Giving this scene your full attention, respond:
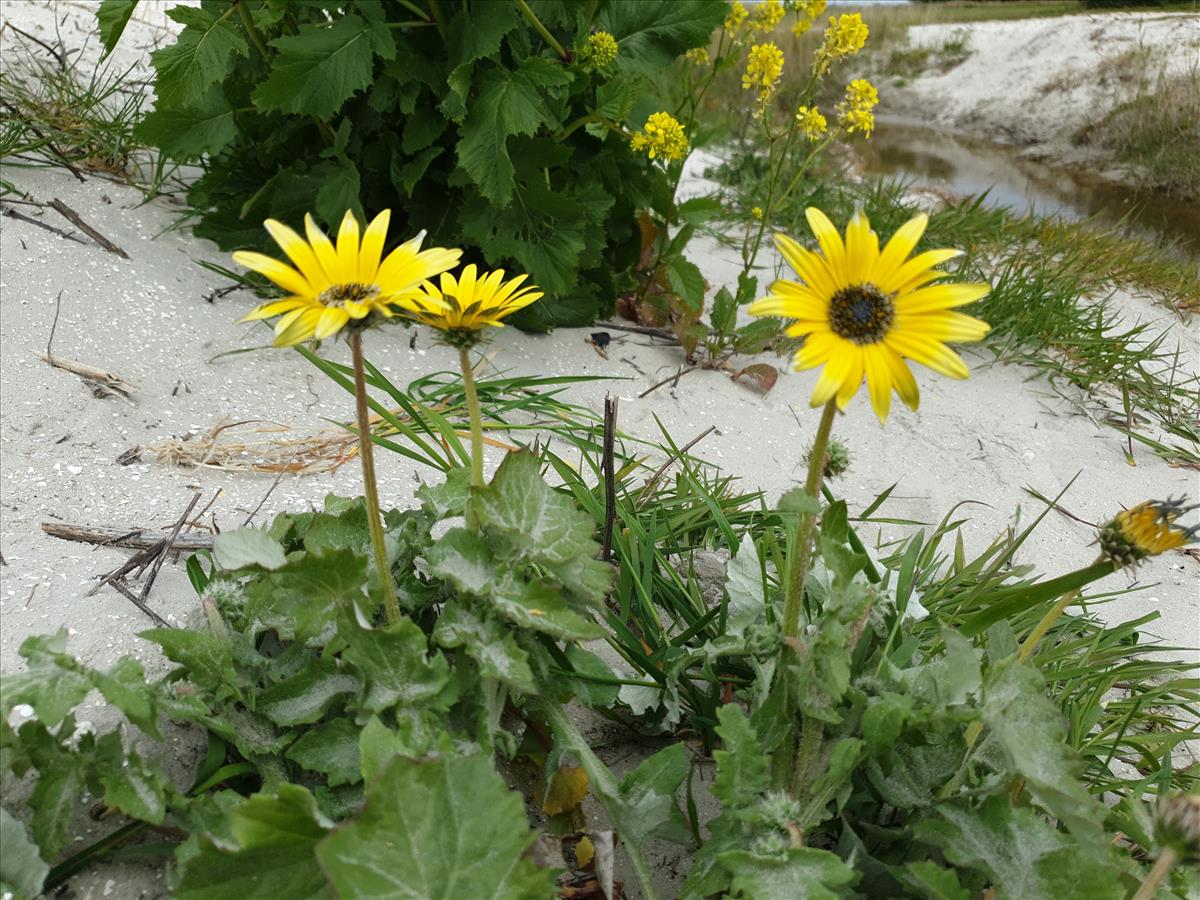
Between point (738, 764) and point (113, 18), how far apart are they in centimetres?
222

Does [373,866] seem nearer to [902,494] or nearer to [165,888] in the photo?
[165,888]

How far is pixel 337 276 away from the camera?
3.30 feet

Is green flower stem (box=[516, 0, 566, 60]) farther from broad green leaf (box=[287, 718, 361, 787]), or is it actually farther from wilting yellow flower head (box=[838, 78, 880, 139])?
broad green leaf (box=[287, 718, 361, 787])

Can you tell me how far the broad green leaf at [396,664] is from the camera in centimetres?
104

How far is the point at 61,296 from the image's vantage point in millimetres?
2264

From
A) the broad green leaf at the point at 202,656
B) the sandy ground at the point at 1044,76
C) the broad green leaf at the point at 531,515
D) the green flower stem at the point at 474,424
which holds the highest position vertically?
the sandy ground at the point at 1044,76

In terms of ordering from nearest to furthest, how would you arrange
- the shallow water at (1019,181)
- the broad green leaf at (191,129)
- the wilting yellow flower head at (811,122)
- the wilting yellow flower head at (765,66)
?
the broad green leaf at (191,129) < the wilting yellow flower head at (811,122) < the wilting yellow flower head at (765,66) < the shallow water at (1019,181)

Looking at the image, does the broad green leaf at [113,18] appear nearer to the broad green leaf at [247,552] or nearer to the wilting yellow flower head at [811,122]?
the broad green leaf at [247,552]

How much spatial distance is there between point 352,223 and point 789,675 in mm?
747

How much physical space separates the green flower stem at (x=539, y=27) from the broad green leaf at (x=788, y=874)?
1.94 meters

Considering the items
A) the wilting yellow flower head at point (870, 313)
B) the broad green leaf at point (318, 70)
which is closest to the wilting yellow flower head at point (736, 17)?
the broad green leaf at point (318, 70)

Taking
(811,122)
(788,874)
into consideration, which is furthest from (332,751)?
(811,122)

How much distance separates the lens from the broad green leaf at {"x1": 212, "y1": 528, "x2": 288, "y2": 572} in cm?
101

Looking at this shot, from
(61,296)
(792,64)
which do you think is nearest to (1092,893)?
(61,296)
